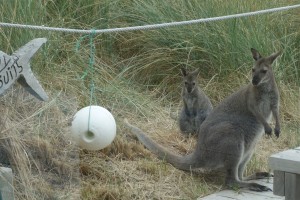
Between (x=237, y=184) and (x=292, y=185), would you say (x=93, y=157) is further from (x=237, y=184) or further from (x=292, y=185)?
(x=292, y=185)

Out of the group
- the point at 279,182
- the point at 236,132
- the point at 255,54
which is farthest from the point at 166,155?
the point at 279,182

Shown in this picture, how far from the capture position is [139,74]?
8.49 metres

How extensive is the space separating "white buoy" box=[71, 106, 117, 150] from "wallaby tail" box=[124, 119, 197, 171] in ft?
2.68

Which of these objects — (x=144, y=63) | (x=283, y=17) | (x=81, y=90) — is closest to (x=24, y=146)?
(x=81, y=90)

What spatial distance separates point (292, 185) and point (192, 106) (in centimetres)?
235

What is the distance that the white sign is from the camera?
488 centimetres

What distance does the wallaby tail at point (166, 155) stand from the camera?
655cm

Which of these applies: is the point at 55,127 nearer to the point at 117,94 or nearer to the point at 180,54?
the point at 117,94

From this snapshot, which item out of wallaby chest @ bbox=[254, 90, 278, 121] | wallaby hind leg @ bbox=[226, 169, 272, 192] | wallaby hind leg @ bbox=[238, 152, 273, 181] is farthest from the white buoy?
wallaby chest @ bbox=[254, 90, 278, 121]

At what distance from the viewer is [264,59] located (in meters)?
6.62

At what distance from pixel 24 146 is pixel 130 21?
368 centimetres

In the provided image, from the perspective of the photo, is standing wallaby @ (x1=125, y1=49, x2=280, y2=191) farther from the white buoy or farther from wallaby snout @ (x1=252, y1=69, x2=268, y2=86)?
the white buoy

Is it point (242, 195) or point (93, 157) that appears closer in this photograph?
point (242, 195)

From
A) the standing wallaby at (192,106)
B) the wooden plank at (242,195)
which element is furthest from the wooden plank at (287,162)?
the standing wallaby at (192,106)
